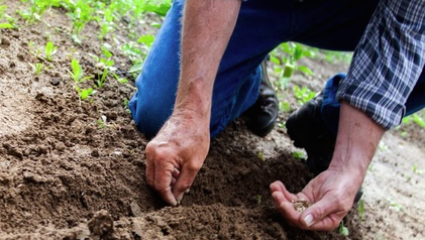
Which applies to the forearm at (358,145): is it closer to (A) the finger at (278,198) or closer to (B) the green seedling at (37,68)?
(A) the finger at (278,198)

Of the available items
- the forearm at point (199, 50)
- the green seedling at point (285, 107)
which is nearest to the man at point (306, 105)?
the forearm at point (199, 50)

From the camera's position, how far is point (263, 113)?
2383 mm

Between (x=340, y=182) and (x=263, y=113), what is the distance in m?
0.70

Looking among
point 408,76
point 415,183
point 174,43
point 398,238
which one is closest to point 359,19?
point 408,76

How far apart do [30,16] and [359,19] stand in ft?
4.37

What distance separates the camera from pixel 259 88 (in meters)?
2.42

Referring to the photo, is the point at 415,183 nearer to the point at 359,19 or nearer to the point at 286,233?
the point at 359,19

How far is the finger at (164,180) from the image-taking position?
1.51m

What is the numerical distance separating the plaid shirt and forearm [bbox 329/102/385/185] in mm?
31

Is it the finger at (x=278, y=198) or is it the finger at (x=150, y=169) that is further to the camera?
the finger at (x=278, y=198)

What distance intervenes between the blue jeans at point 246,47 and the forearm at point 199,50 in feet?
1.00

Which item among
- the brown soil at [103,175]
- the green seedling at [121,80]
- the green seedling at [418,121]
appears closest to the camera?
the brown soil at [103,175]

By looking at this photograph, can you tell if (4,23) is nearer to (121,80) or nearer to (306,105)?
(121,80)

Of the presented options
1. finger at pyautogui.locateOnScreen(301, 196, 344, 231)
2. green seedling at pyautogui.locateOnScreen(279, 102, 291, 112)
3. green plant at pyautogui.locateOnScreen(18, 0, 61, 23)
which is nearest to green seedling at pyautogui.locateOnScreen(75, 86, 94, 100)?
green plant at pyautogui.locateOnScreen(18, 0, 61, 23)
